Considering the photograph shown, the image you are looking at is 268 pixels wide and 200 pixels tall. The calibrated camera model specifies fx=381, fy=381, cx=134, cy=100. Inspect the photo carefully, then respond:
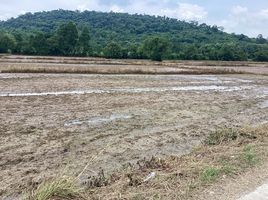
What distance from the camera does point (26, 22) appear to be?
136 m

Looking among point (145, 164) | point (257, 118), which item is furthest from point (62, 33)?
point (145, 164)

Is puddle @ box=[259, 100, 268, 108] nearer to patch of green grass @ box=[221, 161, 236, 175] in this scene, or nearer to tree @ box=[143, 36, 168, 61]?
patch of green grass @ box=[221, 161, 236, 175]

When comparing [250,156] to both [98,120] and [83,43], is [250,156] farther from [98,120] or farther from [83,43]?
[83,43]

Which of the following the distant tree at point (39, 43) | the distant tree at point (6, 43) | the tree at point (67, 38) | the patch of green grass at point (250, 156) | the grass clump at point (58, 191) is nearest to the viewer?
the grass clump at point (58, 191)

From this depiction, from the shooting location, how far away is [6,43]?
2591 inches

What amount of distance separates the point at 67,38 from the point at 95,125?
202ft

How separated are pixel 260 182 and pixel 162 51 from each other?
219ft

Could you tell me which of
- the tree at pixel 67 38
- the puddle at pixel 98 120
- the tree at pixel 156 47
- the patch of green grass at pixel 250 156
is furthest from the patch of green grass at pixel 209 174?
the tree at pixel 67 38

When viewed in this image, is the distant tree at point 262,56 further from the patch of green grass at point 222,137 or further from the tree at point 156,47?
the patch of green grass at point 222,137

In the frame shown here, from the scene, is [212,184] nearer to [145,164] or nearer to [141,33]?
[145,164]

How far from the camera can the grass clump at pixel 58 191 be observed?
495 cm

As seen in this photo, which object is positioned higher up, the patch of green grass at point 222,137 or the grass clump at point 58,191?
the grass clump at point 58,191

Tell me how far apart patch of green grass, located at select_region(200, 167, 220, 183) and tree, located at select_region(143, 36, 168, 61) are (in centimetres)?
6485

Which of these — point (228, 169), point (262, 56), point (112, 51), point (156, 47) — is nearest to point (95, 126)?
point (228, 169)
